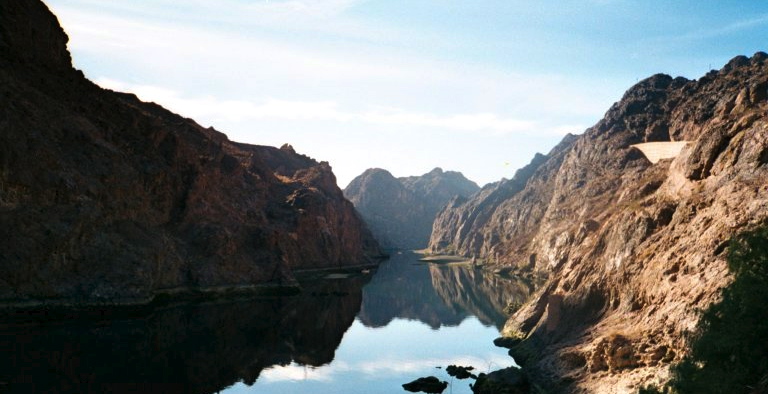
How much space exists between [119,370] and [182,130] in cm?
9697

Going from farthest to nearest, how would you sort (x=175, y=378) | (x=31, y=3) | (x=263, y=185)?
(x=263, y=185)
(x=31, y=3)
(x=175, y=378)

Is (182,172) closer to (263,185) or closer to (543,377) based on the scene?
(263,185)

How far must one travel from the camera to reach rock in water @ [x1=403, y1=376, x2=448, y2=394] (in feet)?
149

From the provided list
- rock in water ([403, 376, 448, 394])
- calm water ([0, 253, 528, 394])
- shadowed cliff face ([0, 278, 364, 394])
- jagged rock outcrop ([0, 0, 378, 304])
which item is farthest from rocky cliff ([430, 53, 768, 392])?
jagged rock outcrop ([0, 0, 378, 304])

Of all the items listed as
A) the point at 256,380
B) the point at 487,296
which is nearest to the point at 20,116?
the point at 256,380

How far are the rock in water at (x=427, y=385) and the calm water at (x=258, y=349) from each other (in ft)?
3.19

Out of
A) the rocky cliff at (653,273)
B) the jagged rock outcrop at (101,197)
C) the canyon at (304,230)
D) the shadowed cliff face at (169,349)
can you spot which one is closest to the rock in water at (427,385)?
the canyon at (304,230)

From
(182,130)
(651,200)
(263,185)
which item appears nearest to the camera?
(651,200)

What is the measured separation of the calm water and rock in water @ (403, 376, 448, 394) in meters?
0.97

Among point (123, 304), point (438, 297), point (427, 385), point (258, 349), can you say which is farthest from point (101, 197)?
point (438, 297)

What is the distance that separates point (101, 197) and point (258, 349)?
39448 mm

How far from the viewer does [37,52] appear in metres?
91.4

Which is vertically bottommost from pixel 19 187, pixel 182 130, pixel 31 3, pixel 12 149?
pixel 19 187

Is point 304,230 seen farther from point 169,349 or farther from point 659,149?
point 169,349
